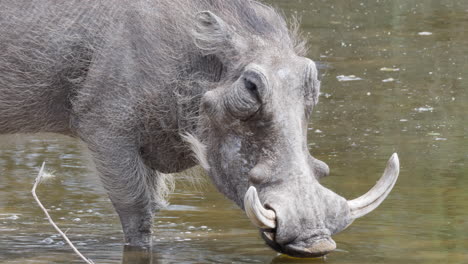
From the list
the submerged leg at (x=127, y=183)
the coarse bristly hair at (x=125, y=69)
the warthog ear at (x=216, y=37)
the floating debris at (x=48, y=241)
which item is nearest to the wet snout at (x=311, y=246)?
the coarse bristly hair at (x=125, y=69)

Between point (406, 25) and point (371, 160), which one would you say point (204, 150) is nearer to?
point (371, 160)

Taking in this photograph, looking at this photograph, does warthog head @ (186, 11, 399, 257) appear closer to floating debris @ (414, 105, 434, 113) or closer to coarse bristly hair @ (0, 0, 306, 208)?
coarse bristly hair @ (0, 0, 306, 208)

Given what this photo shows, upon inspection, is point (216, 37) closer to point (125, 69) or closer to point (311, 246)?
point (125, 69)

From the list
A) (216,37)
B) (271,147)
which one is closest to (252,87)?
(271,147)

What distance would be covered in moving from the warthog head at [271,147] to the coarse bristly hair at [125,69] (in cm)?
3

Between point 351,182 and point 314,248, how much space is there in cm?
240

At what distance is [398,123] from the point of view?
26.3ft

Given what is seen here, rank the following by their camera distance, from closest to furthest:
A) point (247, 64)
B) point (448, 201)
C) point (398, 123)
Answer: point (247, 64)
point (448, 201)
point (398, 123)

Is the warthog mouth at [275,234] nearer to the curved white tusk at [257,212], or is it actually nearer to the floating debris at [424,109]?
the curved white tusk at [257,212]

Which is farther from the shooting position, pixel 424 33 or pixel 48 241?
pixel 424 33

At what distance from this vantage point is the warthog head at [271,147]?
14.1 feet

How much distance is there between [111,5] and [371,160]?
240cm

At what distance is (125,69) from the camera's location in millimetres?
5195

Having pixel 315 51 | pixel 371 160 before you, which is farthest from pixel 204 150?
pixel 315 51
